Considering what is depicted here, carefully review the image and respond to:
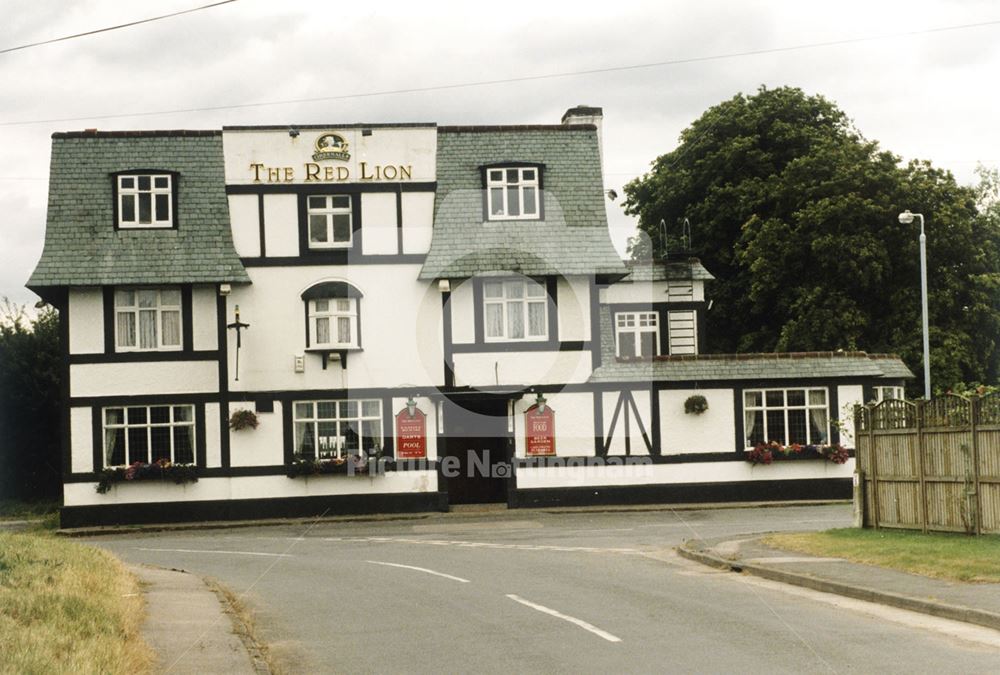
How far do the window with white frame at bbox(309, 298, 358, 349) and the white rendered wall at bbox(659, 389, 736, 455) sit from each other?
28.9 feet

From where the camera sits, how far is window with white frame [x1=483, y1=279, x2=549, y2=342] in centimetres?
3741

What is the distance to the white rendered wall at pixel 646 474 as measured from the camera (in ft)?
122

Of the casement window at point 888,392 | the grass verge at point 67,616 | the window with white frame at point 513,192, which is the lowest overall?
the grass verge at point 67,616

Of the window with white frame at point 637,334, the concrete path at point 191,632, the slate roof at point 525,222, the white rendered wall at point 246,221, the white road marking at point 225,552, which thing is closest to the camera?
the concrete path at point 191,632

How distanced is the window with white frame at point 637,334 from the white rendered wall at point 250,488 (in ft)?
29.2

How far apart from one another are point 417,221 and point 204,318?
21.3 feet

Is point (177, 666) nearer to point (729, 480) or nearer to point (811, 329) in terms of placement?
point (729, 480)

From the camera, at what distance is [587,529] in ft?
97.7

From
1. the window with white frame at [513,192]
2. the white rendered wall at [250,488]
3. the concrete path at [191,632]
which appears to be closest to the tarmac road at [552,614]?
the concrete path at [191,632]

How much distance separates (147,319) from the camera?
121 ft

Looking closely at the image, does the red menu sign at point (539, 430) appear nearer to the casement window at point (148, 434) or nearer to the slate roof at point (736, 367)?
the slate roof at point (736, 367)

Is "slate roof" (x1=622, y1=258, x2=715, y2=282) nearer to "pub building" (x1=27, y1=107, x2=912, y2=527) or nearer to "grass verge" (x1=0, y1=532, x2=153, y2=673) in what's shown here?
"pub building" (x1=27, y1=107, x2=912, y2=527)

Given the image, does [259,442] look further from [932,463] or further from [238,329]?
[932,463]

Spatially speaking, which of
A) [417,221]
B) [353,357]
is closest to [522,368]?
[353,357]
